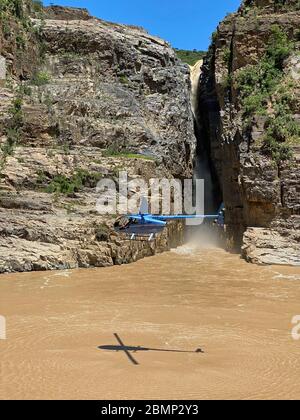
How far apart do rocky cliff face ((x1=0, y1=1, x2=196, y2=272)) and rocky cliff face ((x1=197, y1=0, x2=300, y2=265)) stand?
13.6ft

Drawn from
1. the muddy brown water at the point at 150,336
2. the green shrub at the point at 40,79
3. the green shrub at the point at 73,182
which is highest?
the green shrub at the point at 40,79

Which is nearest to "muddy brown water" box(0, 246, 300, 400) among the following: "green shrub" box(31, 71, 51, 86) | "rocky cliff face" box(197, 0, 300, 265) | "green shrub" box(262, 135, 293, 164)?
"rocky cliff face" box(197, 0, 300, 265)

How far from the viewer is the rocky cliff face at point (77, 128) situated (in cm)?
1864

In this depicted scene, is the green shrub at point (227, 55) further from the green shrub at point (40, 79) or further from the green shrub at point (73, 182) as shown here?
the green shrub at point (73, 182)

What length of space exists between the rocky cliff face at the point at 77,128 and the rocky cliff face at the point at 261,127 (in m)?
4.13

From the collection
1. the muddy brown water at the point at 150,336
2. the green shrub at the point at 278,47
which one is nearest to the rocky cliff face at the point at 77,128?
the muddy brown water at the point at 150,336

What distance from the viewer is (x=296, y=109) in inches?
877

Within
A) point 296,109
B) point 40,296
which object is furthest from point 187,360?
point 296,109

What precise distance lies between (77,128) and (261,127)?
9577 mm

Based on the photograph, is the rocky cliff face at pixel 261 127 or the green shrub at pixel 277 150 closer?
the rocky cliff face at pixel 261 127

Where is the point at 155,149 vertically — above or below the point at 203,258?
above

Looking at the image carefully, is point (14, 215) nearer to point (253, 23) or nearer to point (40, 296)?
point (40, 296)
